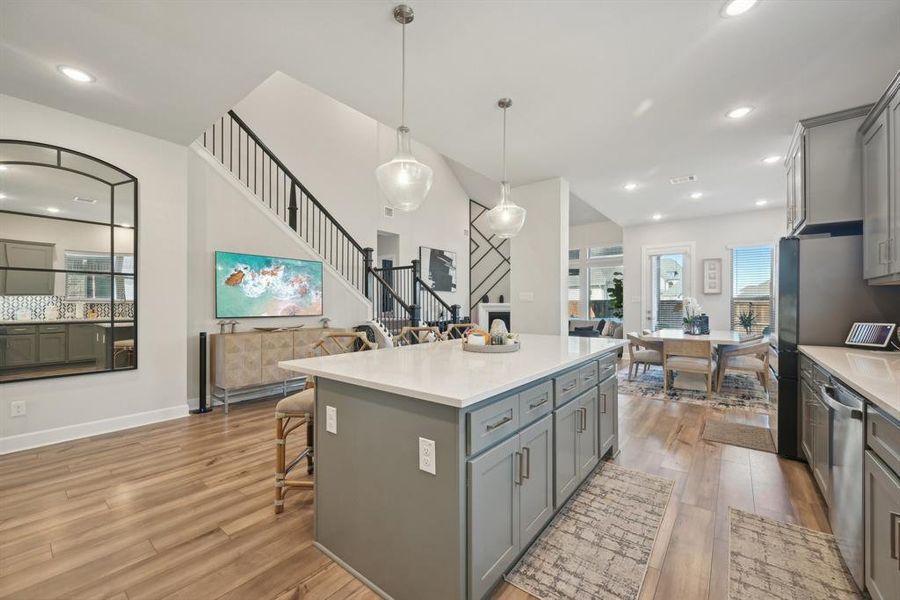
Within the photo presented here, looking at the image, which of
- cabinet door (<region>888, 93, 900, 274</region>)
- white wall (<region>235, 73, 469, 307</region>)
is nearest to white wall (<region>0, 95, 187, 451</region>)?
white wall (<region>235, 73, 469, 307</region>)

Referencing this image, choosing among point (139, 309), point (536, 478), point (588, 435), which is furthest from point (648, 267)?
point (139, 309)

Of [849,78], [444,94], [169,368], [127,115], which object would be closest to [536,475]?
[444,94]

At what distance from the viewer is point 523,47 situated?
7.84 ft

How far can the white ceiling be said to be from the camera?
210 centimetres

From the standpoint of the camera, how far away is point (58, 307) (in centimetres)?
325

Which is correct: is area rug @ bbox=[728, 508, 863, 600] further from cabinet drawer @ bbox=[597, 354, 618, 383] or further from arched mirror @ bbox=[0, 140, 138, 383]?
arched mirror @ bbox=[0, 140, 138, 383]

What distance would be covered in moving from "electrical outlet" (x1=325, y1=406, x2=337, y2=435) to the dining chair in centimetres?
468

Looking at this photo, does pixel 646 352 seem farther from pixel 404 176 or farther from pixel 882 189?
pixel 404 176

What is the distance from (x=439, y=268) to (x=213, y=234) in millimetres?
5530

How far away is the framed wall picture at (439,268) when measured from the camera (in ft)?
29.0

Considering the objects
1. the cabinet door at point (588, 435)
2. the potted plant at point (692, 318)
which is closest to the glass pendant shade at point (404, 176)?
the cabinet door at point (588, 435)

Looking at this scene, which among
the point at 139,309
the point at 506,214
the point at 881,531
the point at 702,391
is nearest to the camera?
the point at 881,531

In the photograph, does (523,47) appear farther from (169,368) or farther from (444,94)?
(169,368)

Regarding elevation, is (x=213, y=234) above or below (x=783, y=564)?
above
